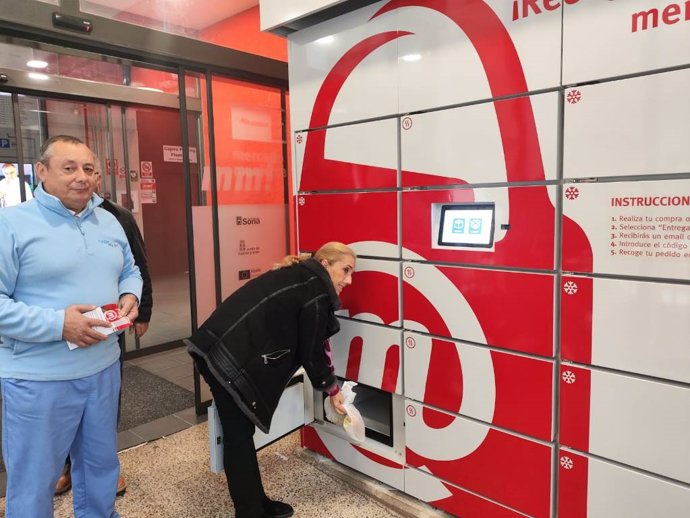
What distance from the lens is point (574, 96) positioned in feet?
5.96

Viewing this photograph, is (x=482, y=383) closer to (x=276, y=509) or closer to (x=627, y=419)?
(x=627, y=419)

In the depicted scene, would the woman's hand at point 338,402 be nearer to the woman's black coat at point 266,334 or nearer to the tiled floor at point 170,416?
the woman's black coat at point 266,334

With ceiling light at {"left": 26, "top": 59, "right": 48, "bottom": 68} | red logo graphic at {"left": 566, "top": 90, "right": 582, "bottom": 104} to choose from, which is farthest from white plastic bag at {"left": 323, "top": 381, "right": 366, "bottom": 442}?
ceiling light at {"left": 26, "top": 59, "right": 48, "bottom": 68}

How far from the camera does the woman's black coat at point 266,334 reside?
2166mm

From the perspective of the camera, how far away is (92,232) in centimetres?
206

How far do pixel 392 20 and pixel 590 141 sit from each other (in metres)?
1.08

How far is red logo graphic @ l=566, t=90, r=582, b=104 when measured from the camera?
5.92 feet

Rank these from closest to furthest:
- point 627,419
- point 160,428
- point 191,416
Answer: point 627,419
point 160,428
point 191,416

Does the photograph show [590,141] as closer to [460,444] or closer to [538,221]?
[538,221]

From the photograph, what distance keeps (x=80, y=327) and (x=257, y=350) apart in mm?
697

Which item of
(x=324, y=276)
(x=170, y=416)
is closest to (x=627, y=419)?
(x=324, y=276)

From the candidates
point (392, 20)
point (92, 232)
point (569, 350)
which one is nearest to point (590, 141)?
point (569, 350)

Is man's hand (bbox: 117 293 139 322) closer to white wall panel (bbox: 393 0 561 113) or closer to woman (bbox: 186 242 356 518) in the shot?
woman (bbox: 186 242 356 518)

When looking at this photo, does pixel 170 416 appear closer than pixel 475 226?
No
